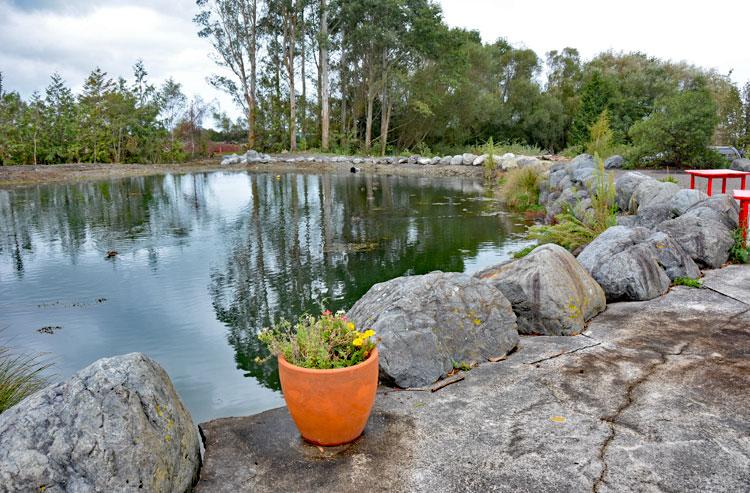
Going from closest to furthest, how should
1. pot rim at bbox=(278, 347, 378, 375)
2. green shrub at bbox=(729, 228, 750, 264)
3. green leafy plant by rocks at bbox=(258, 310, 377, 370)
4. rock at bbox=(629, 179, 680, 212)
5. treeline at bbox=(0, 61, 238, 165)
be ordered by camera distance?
pot rim at bbox=(278, 347, 378, 375), green leafy plant by rocks at bbox=(258, 310, 377, 370), green shrub at bbox=(729, 228, 750, 264), rock at bbox=(629, 179, 680, 212), treeline at bbox=(0, 61, 238, 165)

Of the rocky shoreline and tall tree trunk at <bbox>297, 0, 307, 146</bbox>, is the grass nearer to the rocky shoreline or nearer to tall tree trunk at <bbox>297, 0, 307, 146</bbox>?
the rocky shoreline

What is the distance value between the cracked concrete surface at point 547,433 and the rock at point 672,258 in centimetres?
146

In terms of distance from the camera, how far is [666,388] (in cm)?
316

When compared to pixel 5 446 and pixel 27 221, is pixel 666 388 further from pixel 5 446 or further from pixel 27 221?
pixel 27 221

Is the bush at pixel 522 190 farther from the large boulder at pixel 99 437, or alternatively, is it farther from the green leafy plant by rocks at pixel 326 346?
the large boulder at pixel 99 437

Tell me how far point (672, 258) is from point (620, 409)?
296 cm

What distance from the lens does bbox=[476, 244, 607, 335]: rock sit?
419 cm

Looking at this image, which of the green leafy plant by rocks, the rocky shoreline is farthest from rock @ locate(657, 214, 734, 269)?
the green leafy plant by rocks

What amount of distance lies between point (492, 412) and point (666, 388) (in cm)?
102

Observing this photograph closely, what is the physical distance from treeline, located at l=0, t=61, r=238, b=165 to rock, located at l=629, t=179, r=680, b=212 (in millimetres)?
21137

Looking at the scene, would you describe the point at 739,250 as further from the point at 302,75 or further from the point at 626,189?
the point at 302,75

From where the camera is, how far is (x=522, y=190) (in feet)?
44.5

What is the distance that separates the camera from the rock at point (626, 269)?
4.89 m

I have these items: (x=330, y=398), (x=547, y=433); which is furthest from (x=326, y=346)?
(x=547, y=433)
